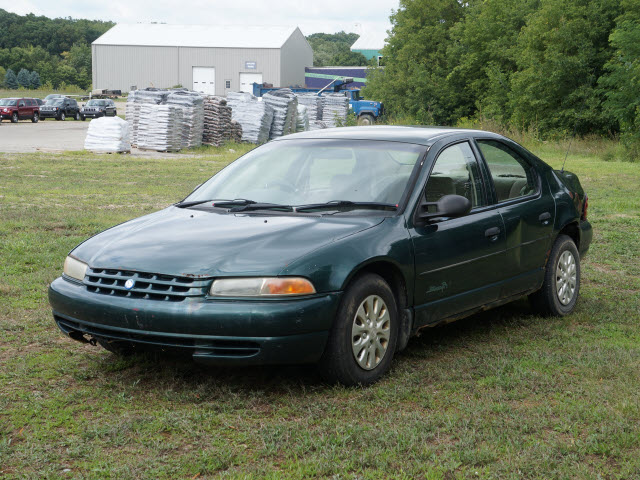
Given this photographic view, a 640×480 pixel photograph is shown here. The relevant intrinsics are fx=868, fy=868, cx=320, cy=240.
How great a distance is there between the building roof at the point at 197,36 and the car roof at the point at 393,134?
80746 mm

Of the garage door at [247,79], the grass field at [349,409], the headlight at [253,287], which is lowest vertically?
the grass field at [349,409]

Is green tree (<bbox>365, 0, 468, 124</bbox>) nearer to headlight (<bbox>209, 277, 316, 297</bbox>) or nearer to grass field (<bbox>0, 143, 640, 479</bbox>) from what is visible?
grass field (<bbox>0, 143, 640, 479</bbox>)

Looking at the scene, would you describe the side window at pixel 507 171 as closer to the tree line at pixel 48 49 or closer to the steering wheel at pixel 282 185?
the steering wheel at pixel 282 185

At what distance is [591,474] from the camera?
3670 mm

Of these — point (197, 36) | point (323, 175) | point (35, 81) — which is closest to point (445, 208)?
point (323, 175)

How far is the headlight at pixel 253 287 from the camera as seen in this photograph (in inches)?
176

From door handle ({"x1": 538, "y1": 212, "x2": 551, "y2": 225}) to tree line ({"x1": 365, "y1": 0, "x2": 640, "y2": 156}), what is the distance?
18.6 meters

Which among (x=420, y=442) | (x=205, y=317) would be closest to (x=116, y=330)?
(x=205, y=317)

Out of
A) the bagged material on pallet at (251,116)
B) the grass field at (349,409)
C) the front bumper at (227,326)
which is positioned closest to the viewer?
the grass field at (349,409)

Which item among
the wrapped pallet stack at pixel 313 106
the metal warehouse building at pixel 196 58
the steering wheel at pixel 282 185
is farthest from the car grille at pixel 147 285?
the metal warehouse building at pixel 196 58

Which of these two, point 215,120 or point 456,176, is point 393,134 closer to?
point 456,176

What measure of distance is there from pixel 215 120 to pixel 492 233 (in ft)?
86.4

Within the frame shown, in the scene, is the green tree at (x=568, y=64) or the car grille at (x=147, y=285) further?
the green tree at (x=568, y=64)

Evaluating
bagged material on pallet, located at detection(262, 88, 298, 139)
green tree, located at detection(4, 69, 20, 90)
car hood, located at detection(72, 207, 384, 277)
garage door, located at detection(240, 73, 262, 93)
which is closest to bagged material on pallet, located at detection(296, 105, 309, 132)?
bagged material on pallet, located at detection(262, 88, 298, 139)
